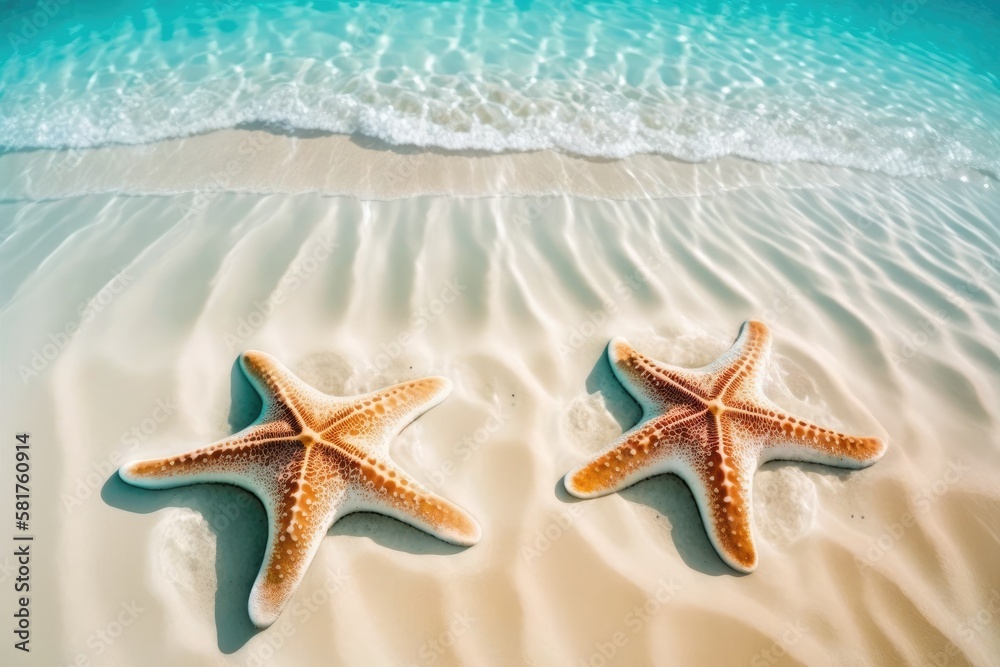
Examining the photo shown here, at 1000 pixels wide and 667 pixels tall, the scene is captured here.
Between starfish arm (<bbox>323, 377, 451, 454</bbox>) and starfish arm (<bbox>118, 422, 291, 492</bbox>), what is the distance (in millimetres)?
311

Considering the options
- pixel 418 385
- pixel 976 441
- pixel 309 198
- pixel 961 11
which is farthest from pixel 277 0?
pixel 961 11

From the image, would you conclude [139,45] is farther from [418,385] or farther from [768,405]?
[768,405]

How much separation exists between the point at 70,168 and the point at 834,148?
9.39m

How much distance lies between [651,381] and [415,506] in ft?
5.68

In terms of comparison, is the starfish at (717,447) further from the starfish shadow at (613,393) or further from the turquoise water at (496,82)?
the turquoise water at (496,82)

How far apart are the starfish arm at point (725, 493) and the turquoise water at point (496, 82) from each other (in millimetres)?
4096

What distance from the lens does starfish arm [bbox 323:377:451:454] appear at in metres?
2.93

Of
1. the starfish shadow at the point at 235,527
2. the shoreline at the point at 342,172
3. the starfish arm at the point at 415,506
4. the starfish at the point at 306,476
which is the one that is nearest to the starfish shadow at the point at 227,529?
the starfish shadow at the point at 235,527

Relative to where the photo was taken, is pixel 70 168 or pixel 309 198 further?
pixel 70 168

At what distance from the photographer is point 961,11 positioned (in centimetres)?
1427

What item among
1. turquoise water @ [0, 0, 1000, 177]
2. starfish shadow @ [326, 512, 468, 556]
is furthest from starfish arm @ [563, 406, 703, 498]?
turquoise water @ [0, 0, 1000, 177]

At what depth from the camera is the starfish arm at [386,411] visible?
9.61ft

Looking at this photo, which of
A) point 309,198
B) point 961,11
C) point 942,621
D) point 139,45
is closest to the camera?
point 942,621

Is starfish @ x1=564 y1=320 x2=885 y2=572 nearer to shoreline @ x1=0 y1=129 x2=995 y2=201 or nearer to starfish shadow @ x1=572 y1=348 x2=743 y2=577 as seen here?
starfish shadow @ x1=572 y1=348 x2=743 y2=577
